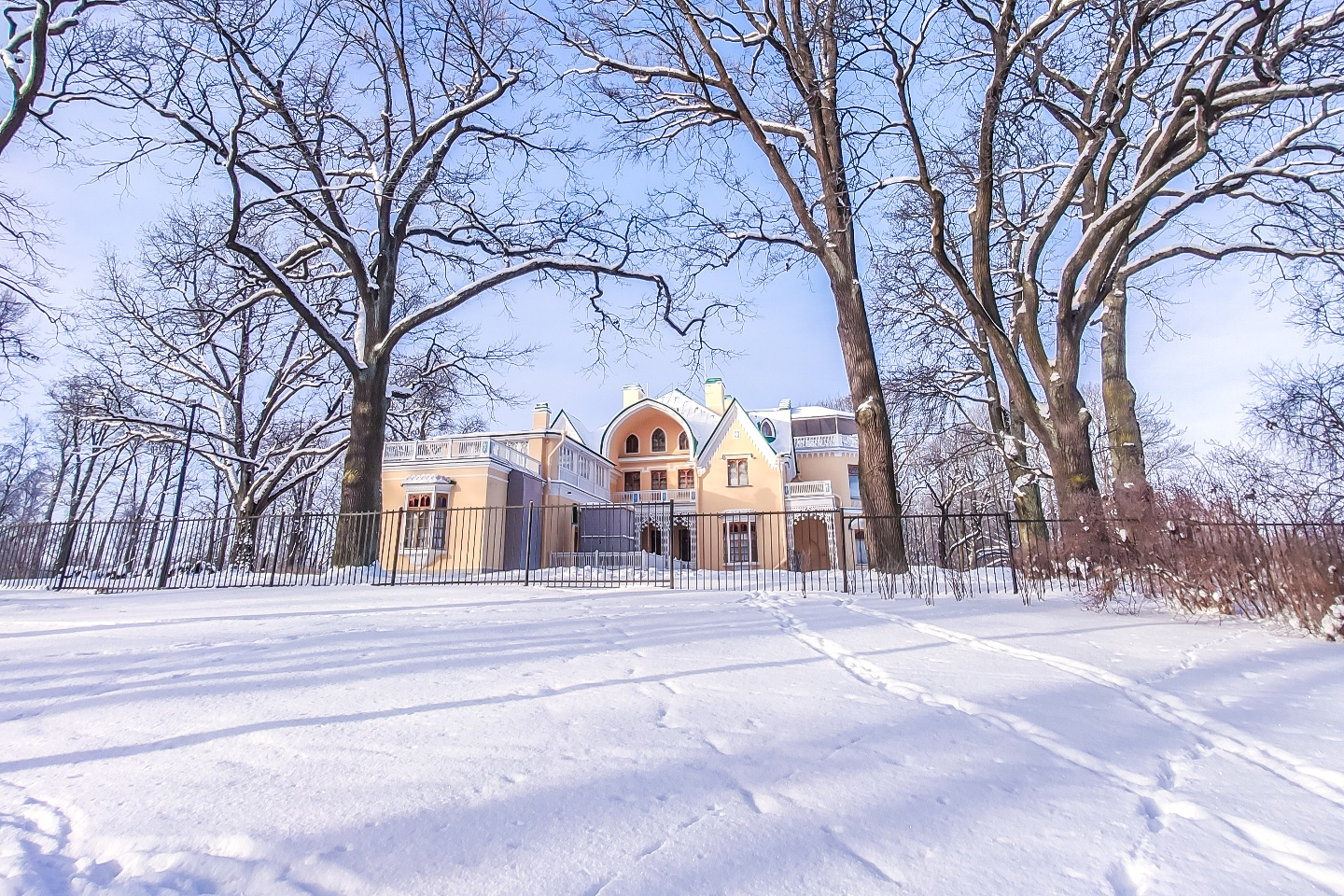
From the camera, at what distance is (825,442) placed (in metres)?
36.2

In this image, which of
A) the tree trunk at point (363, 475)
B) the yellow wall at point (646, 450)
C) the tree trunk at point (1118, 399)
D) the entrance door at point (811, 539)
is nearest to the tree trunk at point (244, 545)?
the tree trunk at point (363, 475)

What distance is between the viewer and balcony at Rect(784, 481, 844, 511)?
3162 centimetres

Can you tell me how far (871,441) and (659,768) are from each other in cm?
1015

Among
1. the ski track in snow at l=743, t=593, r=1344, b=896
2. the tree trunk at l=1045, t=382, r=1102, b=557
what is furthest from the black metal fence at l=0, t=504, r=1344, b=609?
the ski track in snow at l=743, t=593, r=1344, b=896

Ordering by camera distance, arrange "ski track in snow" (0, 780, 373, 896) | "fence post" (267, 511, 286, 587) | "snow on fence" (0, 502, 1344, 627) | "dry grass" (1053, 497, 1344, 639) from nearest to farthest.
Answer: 1. "ski track in snow" (0, 780, 373, 896)
2. "dry grass" (1053, 497, 1344, 639)
3. "snow on fence" (0, 502, 1344, 627)
4. "fence post" (267, 511, 286, 587)

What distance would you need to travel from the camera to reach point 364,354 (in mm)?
15391

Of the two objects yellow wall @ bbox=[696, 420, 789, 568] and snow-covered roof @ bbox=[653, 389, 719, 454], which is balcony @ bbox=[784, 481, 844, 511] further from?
snow-covered roof @ bbox=[653, 389, 719, 454]

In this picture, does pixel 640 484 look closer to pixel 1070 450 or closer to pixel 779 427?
pixel 779 427

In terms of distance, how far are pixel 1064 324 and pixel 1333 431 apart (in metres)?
11.2

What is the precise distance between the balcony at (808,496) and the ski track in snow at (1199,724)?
26188 mm

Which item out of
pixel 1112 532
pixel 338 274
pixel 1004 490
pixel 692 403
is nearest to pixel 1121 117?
pixel 1112 532

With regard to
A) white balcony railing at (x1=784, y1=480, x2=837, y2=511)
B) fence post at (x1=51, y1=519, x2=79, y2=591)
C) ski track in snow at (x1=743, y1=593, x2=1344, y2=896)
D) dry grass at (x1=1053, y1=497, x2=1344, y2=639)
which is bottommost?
ski track in snow at (x1=743, y1=593, x2=1344, y2=896)

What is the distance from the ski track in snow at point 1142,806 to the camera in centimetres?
185

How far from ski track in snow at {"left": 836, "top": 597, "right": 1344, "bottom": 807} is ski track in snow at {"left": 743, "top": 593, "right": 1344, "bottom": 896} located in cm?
25
